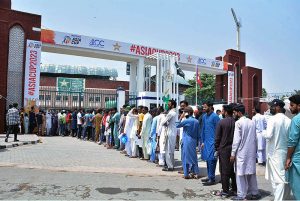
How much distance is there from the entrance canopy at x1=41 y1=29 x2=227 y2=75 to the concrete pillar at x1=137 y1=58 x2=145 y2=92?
37 centimetres

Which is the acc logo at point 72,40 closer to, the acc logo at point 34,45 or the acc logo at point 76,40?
the acc logo at point 76,40

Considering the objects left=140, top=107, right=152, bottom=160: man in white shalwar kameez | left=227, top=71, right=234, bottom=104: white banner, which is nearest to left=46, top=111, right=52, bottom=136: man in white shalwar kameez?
left=140, top=107, right=152, bottom=160: man in white shalwar kameez

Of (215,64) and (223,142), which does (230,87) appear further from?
(223,142)

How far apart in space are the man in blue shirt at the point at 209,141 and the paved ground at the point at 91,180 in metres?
0.28

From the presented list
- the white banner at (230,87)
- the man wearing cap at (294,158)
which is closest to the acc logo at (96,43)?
the white banner at (230,87)

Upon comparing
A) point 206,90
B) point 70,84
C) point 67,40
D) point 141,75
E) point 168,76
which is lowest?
point 168,76

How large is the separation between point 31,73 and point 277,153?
1634cm

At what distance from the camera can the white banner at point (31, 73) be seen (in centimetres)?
1914

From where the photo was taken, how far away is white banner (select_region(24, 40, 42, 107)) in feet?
62.8

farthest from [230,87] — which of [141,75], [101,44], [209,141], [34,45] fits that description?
[209,141]

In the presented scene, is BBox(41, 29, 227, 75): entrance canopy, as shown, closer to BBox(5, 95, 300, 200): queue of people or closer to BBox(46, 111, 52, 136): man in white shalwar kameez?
BBox(46, 111, 52, 136): man in white shalwar kameez

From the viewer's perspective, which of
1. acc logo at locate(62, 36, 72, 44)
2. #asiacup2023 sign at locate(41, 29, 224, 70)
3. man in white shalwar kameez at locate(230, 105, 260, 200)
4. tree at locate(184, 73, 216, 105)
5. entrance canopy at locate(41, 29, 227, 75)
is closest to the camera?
man in white shalwar kameez at locate(230, 105, 260, 200)

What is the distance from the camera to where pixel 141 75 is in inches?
955

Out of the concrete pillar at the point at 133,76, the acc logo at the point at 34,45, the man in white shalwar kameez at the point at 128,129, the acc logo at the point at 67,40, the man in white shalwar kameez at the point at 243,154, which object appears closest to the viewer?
the man in white shalwar kameez at the point at 243,154
